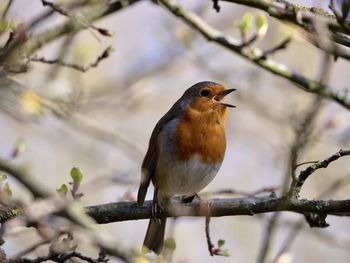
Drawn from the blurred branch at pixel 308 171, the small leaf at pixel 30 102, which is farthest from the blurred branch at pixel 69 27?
the blurred branch at pixel 308 171

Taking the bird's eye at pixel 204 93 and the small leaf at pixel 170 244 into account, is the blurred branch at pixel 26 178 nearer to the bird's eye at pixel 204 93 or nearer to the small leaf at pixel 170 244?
the small leaf at pixel 170 244

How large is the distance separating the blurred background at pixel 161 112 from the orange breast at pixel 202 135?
616mm

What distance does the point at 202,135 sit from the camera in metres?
5.56

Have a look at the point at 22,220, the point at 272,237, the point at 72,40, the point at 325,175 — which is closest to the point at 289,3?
the point at 272,237

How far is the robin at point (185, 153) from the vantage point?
5512 mm

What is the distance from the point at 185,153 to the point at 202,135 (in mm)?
189

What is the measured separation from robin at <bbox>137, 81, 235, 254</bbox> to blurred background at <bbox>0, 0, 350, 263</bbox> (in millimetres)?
419

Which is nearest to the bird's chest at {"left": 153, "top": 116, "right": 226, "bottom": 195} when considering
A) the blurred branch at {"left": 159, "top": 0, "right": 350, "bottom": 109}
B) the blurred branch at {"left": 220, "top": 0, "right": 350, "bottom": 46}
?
the blurred branch at {"left": 159, "top": 0, "right": 350, "bottom": 109}

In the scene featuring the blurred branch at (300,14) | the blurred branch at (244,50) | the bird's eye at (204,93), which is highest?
the blurred branch at (300,14)

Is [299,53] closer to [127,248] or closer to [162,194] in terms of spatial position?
[162,194]

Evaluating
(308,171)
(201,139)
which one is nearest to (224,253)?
(308,171)

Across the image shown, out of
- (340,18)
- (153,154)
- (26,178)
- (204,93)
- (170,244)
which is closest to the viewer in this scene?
(26,178)

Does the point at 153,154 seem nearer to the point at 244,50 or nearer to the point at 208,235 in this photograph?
the point at 244,50

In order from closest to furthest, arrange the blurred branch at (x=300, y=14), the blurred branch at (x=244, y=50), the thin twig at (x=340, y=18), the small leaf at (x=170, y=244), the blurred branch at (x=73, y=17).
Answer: the thin twig at (x=340, y=18) < the small leaf at (x=170, y=244) < the blurred branch at (x=300, y=14) < the blurred branch at (x=73, y=17) < the blurred branch at (x=244, y=50)
